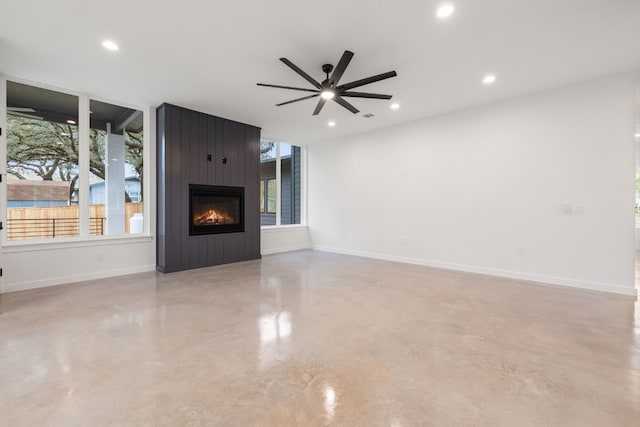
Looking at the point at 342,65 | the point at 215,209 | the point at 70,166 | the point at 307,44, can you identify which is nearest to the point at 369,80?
the point at 342,65

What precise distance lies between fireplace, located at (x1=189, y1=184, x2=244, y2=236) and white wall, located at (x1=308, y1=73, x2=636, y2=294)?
277 cm

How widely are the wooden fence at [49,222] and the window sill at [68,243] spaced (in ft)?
0.48

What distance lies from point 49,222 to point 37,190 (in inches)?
19.2

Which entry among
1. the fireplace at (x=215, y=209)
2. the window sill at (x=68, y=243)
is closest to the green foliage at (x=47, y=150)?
the window sill at (x=68, y=243)

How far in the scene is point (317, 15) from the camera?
8.68ft

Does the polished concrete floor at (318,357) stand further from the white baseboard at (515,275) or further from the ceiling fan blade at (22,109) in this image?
the ceiling fan blade at (22,109)

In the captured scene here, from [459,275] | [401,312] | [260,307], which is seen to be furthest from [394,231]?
[260,307]

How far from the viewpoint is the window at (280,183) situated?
24.5ft

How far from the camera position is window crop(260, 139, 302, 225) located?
294 inches

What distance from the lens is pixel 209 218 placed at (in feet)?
18.2

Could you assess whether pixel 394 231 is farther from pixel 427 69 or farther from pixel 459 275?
pixel 427 69

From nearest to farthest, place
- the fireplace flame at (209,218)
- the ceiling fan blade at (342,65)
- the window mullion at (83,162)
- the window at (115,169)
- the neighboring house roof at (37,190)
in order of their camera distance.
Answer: the ceiling fan blade at (342,65), the neighboring house roof at (37,190), the window mullion at (83,162), the window at (115,169), the fireplace flame at (209,218)

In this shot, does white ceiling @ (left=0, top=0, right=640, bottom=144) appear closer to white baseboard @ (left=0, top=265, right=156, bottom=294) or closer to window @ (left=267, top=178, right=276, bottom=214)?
white baseboard @ (left=0, top=265, right=156, bottom=294)

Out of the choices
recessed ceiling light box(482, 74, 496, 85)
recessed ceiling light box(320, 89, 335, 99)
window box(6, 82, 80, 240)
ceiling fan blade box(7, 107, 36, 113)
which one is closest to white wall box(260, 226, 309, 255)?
window box(6, 82, 80, 240)
